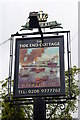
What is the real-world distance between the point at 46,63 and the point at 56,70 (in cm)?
30

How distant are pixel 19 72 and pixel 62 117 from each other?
6824 millimetres

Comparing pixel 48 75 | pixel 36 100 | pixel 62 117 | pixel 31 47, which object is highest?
pixel 31 47

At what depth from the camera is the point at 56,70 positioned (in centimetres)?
776

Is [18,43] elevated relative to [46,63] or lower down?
elevated

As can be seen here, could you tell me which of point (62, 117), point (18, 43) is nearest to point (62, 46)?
point (18, 43)

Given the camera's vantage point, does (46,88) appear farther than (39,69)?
No

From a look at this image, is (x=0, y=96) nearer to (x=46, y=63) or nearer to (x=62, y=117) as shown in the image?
(x=62, y=117)

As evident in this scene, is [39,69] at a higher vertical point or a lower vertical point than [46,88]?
higher

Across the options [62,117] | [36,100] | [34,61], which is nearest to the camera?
[36,100]

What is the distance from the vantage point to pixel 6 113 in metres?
14.5

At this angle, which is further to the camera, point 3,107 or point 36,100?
point 3,107

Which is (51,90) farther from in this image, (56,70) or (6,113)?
(6,113)

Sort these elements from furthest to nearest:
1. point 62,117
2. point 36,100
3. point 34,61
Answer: point 62,117 < point 34,61 < point 36,100

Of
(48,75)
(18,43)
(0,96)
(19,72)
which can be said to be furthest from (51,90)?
(0,96)
